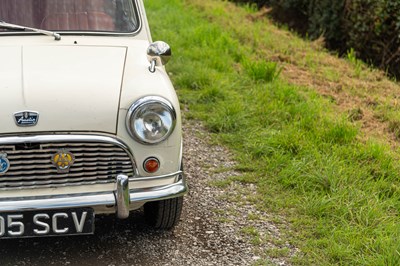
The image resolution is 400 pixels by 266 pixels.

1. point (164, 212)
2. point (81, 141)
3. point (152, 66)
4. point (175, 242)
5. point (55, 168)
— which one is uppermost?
point (152, 66)

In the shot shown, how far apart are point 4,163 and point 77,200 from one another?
1.26ft

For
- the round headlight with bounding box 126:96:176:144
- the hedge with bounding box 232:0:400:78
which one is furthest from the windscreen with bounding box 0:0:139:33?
the hedge with bounding box 232:0:400:78

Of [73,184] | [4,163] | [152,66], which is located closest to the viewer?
[4,163]

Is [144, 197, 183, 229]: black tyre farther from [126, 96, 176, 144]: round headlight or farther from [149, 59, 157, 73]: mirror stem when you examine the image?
[149, 59, 157, 73]: mirror stem

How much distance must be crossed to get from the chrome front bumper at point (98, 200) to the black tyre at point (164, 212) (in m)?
0.31

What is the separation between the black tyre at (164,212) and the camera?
3.88 m

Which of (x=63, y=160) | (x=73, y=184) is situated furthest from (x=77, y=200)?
(x=63, y=160)

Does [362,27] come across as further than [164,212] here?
Yes

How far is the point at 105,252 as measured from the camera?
151 inches

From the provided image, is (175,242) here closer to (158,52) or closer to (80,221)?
(80,221)

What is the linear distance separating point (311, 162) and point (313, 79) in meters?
2.11

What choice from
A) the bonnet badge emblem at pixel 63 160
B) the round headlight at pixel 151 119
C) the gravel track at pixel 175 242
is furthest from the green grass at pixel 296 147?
the bonnet badge emblem at pixel 63 160

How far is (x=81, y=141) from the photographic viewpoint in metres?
3.38

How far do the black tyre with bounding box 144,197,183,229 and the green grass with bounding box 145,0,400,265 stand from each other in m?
0.46
